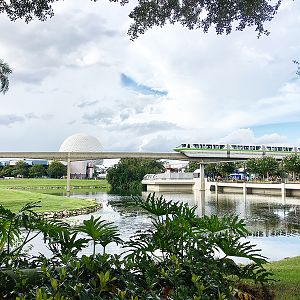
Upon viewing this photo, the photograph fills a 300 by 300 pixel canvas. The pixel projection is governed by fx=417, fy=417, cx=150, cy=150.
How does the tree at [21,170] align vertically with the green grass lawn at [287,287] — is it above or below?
above

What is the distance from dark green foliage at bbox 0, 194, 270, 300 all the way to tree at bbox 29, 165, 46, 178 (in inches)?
2838

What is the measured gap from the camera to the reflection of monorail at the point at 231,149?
52.0 m

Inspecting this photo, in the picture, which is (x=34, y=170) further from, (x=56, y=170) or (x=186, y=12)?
(x=186, y=12)

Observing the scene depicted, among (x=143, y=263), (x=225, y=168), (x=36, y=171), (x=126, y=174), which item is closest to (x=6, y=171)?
(x=36, y=171)

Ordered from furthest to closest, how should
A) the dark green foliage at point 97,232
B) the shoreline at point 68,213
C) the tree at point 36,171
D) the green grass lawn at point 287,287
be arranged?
1. the tree at point 36,171
2. the shoreline at point 68,213
3. the green grass lawn at point 287,287
4. the dark green foliage at point 97,232

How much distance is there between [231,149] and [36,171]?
3495cm

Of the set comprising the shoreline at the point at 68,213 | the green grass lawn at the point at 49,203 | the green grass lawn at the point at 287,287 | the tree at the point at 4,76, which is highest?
the tree at the point at 4,76

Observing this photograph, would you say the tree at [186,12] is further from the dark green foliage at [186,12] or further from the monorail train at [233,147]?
the monorail train at [233,147]

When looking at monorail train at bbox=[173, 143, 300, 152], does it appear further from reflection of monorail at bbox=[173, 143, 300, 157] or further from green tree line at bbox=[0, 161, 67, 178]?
green tree line at bbox=[0, 161, 67, 178]

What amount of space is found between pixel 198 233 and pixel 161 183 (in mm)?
50058

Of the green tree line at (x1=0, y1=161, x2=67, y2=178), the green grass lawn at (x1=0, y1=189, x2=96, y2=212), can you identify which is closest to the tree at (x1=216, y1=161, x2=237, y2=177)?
the green tree line at (x1=0, y1=161, x2=67, y2=178)

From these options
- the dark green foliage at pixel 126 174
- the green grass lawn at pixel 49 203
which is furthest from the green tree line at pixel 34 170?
the green grass lawn at pixel 49 203

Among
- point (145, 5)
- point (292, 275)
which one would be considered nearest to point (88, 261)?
point (145, 5)

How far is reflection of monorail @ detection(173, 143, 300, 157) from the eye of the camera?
2047 inches
